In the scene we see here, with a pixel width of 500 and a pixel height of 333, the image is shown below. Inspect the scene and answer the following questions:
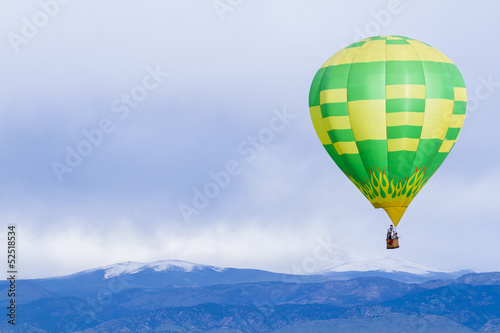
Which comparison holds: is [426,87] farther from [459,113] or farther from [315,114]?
[315,114]

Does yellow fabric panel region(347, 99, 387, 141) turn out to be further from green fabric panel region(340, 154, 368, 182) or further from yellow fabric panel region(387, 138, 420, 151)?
green fabric panel region(340, 154, 368, 182)

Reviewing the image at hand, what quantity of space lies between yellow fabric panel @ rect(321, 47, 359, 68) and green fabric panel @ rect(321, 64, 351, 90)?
13.9 inches

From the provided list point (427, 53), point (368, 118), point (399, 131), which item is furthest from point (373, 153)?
point (427, 53)

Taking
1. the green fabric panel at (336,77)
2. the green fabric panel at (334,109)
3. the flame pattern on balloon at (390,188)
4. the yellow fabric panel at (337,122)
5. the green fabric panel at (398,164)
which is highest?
the green fabric panel at (336,77)

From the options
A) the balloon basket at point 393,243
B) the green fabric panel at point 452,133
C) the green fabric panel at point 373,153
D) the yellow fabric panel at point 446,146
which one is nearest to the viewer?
the balloon basket at point 393,243

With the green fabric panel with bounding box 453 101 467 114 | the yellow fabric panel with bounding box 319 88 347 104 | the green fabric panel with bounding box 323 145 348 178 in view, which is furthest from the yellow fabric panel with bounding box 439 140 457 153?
the yellow fabric panel with bounding box 319 88 347 104

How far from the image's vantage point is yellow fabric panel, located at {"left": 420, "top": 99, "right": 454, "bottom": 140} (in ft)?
214

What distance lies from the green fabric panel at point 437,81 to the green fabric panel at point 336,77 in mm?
5453

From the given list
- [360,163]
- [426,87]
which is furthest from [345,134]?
[426,87]

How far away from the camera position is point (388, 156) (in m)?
65.1

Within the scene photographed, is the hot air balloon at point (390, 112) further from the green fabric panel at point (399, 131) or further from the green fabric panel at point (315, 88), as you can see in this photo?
the green fabric panel at point (315, 88)

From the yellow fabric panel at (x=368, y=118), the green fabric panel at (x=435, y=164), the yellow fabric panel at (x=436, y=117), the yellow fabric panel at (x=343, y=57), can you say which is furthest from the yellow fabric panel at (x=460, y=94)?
the yellow fabric panel at (x=343, y=57)

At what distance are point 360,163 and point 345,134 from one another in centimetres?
229

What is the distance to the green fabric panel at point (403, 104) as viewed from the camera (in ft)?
211
